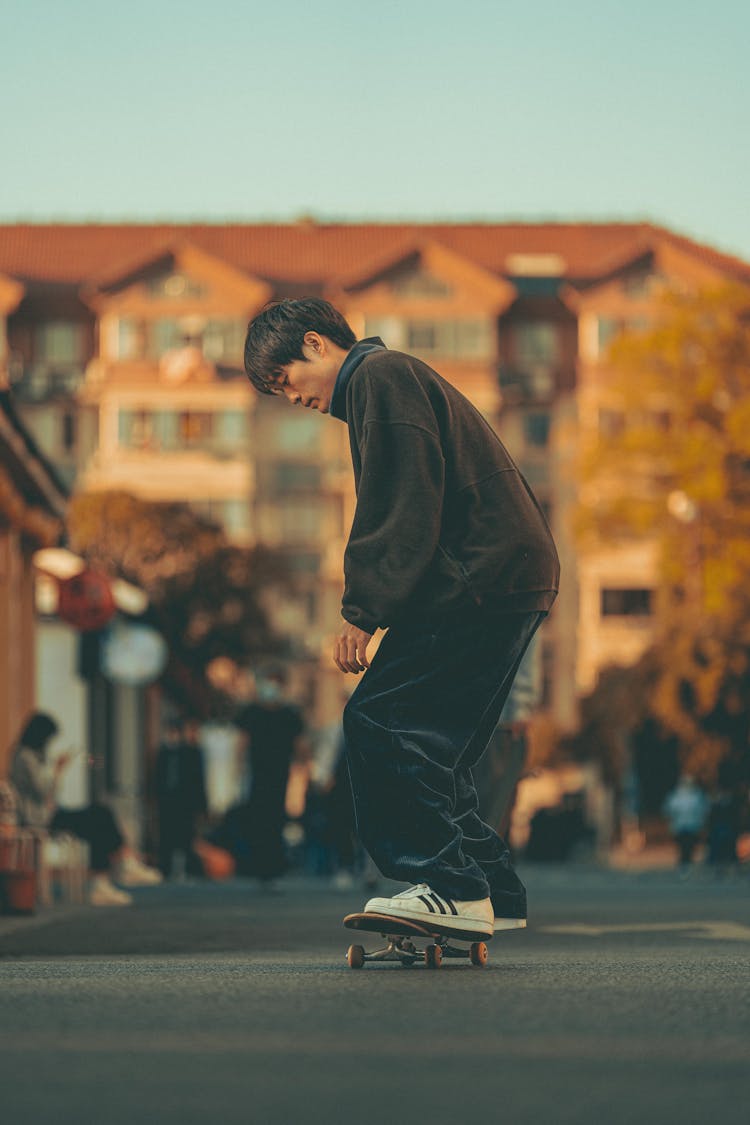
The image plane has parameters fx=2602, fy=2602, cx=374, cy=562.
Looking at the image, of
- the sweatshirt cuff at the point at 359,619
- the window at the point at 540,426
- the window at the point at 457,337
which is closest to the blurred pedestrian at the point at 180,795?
the sweatshirt cuff at the point at 359,619

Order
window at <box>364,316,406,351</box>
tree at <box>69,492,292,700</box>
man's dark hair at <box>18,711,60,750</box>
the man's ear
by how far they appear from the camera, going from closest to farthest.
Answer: the man's ear → man's dark hair at <box>18,711,60,750</box> → tree at <box>69,492,292,700</box> → window at <box>364,316,406,351</box>

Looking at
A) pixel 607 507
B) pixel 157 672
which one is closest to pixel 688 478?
pixel 607 507

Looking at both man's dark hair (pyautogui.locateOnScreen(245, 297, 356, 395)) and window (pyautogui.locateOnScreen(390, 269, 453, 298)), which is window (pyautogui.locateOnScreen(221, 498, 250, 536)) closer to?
window (pyautogui.locateOnScreen(390, 269, 453, 298))

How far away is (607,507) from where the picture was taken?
50281 millimetres

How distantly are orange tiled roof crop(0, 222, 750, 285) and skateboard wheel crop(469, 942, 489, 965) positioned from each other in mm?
84740

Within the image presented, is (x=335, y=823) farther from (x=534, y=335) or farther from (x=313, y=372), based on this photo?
(x=534, y=335)

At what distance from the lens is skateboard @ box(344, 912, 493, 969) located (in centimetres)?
630

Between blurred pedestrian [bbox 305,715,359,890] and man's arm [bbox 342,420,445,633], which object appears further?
blurred pedestrian [bbox 305,715,359,890]

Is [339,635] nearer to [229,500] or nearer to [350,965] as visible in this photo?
[350,965]

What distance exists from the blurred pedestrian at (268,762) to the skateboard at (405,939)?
1327 cm

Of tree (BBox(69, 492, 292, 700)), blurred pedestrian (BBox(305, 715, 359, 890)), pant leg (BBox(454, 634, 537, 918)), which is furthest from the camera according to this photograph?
tree (BBox(69, 492, 292, 700))

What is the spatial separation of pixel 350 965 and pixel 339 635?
82cm

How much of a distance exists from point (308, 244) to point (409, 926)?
88802mm

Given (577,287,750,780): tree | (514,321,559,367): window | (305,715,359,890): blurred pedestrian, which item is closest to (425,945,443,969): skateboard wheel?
(305,715,359,890): blurred pedestrian
